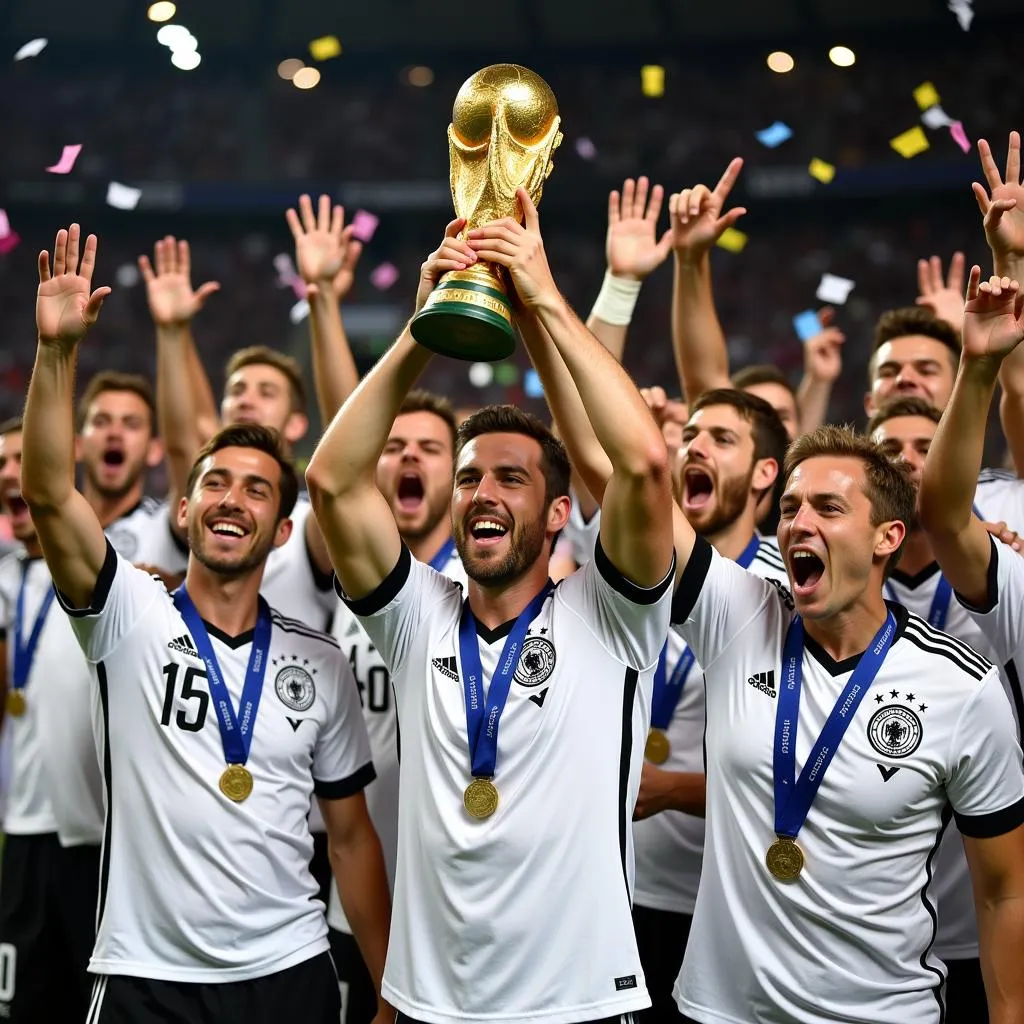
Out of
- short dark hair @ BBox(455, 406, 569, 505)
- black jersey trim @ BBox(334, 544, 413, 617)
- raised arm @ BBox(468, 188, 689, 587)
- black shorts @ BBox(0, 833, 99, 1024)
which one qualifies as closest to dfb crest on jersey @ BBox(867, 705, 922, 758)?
raised arm @ BBox(468, 188, 689, 587)

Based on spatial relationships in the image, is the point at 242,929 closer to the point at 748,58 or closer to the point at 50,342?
the point at 50,342

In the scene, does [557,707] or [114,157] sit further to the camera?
[114,157]

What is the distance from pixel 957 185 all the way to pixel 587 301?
14.6ft

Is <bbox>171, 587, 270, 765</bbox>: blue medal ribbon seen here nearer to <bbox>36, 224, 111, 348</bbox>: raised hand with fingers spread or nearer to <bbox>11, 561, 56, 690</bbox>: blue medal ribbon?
<bbox>36, 224, 111, 348</bbox>: raised hand with fingers spread

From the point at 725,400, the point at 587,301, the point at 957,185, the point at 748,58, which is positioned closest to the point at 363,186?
the point at 587,301

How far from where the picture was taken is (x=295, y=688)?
10.9 feet

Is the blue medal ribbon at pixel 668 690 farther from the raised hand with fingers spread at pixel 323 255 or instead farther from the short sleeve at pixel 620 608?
the raised hand with fingers spread at pixel 323 255

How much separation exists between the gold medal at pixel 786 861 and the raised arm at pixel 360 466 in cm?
105

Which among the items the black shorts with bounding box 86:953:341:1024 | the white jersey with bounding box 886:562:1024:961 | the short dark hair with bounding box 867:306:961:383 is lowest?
the black shorts with bounding box 86:953:341:1024

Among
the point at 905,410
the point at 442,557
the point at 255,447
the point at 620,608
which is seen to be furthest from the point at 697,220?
the point at 620,608

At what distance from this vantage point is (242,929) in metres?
3.08

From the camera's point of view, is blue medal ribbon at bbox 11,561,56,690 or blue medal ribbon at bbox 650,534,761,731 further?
blue medal ribbon at bbox 11,561,56,690

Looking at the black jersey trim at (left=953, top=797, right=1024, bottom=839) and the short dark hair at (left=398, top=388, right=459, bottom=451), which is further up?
the short dark hair at (left=398, top=388, right=459, bottom=451)

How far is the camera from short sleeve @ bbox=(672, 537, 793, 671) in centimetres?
305
